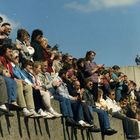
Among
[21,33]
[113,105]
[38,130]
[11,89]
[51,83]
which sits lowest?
[38,130]

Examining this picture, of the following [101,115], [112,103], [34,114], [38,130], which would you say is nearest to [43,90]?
[38,130]

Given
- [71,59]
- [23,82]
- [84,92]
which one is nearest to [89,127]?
[84,92]

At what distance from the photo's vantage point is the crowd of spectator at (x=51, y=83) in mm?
11883

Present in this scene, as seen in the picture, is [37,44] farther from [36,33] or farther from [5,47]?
[5,47]

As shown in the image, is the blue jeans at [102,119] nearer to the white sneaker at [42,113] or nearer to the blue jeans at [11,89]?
the white sneaker at [42,113]

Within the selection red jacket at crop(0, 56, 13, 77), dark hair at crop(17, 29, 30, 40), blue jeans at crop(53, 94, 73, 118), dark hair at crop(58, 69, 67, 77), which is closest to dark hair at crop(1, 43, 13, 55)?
red jacket at crop(0, 56, 13, 77)

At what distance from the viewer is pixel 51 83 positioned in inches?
565

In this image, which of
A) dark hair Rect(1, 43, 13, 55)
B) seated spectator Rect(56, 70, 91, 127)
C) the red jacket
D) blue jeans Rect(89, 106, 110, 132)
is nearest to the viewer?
the red jacket

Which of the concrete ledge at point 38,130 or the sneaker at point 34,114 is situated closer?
the concrete ledge at point 38,130

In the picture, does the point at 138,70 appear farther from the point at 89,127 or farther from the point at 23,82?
the point at 23,82

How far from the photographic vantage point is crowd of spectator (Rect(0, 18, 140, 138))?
11.9 m

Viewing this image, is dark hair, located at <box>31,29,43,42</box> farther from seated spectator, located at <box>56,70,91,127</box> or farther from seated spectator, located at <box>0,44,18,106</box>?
seated spectator, located at <box>0,44,18,106</box>

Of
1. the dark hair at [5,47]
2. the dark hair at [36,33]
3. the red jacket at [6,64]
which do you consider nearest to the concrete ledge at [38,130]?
the red jacket at [6,64]

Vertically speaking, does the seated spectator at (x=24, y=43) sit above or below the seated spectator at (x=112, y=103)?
above
